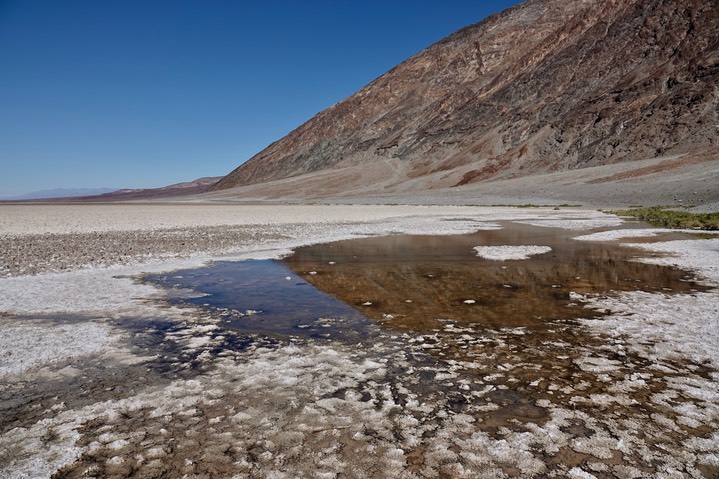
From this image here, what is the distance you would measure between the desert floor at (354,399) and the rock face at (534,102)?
7174 centimetres

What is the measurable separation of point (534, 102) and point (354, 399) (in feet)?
372

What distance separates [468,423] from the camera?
407 cm

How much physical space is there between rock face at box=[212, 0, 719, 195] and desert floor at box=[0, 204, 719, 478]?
7174cm

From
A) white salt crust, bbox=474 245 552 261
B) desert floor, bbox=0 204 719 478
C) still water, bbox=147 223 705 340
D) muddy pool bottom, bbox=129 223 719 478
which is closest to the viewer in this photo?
desert floor, bbox=0 204 719 478

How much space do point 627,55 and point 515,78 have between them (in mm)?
27741

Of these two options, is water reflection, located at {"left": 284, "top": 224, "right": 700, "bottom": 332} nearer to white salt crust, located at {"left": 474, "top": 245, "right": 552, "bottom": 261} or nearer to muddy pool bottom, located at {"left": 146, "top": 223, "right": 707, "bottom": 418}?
muddy pool bottom, located at {"left": 146, "top": 223, "right": 707, "bottom": 418}

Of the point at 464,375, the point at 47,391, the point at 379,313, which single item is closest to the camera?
the point at 47,391

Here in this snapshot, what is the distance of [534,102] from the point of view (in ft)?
348

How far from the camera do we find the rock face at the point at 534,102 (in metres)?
79.0

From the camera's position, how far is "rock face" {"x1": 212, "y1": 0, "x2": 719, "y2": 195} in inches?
3110

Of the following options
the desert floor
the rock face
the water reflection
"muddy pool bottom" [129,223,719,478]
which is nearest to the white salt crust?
the water reflection

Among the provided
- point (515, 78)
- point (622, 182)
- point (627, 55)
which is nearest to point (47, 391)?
point (622, 182)

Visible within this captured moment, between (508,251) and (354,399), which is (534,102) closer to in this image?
(508,251)

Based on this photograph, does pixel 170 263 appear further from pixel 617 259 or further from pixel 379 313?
pixel 617 259
